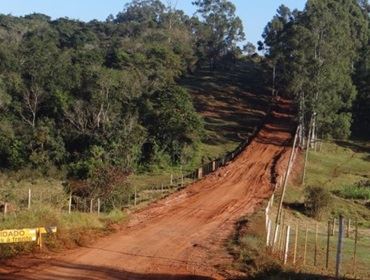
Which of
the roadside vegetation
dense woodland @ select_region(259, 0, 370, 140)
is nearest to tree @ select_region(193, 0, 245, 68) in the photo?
the roadside vegetation

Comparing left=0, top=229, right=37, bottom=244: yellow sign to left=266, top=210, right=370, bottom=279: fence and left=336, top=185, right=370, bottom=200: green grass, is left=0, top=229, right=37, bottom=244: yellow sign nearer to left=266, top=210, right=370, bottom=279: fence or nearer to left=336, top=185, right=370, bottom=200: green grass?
left=266, top=210, right=370, bottom=279: fence

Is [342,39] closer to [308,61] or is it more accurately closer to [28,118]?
[308,61]

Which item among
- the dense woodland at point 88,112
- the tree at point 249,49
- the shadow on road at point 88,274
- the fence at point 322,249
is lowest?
the fence at point 322,249

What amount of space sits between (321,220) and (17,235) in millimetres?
28947

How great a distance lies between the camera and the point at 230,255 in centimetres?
2195

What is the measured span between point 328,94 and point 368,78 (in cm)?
1767

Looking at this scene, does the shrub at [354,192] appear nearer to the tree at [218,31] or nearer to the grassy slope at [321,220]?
the grassy slope at [321,220]

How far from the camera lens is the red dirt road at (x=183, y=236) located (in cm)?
1792

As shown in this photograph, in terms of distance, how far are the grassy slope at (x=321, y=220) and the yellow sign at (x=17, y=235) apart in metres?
6.23

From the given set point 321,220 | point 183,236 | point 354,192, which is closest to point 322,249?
point 183,236

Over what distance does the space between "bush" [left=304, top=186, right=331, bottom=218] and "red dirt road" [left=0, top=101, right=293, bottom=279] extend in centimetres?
292

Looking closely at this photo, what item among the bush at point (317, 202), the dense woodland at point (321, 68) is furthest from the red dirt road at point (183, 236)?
the dense woodland at point (321, 68)

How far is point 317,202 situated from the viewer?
44.2 metres

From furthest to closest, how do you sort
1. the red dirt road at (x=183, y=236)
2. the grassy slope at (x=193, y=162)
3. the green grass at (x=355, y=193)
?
the green grass at (x=355, y=193)
the grassy slope at (x=193, y=162)
the red dirt road at (x=183, y=236)
